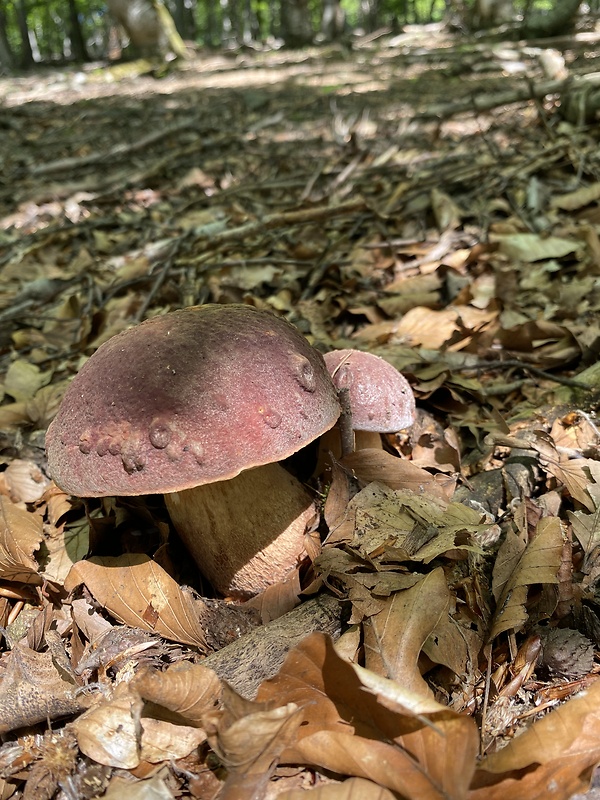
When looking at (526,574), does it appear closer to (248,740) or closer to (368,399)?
(368,399)

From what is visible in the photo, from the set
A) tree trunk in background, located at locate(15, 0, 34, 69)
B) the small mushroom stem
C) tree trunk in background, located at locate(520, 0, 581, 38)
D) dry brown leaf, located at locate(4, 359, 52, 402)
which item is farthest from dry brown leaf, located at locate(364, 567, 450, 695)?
tree trunk in background, located at locate(15, 0, 34, 69)

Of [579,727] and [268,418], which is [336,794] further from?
[268,418]

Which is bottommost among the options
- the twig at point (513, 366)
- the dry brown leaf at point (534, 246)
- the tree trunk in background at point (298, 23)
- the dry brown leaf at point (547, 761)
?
the dry brown leaf at point (547, 761)

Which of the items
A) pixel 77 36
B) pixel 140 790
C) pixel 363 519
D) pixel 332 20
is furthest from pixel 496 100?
pixel 77 36

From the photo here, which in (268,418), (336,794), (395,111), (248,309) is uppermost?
(395,111)

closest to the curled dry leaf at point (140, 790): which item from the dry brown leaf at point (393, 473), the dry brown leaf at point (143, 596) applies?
the dry brown leaf at point (143, 596)

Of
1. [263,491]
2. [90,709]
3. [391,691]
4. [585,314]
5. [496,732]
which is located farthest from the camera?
[585,314]

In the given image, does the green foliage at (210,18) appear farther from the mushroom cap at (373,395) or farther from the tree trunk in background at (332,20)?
the mushroom cap at (373,395)

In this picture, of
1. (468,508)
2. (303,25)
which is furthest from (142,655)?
(303,25)
